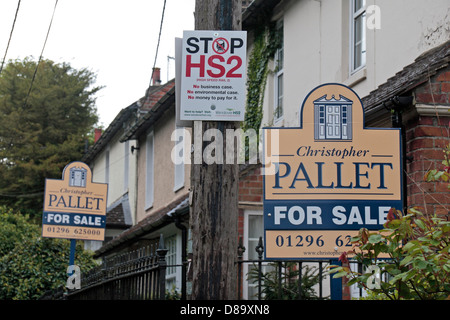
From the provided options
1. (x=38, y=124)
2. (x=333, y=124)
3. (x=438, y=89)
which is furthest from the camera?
(x=38, y=124)

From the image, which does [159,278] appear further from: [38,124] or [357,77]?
[38,124]

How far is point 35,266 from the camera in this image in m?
17.8

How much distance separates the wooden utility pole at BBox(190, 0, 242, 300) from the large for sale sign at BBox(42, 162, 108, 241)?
34.4 ft

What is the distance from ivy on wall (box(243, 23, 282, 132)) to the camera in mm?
15859

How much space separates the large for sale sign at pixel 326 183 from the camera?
683 centimetres

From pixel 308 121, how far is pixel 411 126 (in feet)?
8.66

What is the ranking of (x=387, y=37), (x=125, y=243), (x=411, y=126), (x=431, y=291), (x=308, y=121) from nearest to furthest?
(x=431, y=291), (x=308, y=121), (x=411, y=126), (x=387, y=37), (x=125, y=243)

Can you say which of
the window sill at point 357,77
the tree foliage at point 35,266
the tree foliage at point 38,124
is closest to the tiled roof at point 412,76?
the window sill at point 357,77

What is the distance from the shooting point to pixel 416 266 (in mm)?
5105

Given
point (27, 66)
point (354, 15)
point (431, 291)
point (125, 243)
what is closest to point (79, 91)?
point (27, 66)

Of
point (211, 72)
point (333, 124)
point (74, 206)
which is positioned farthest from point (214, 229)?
point (74, 206)

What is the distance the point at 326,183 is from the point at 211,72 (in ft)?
5.12
